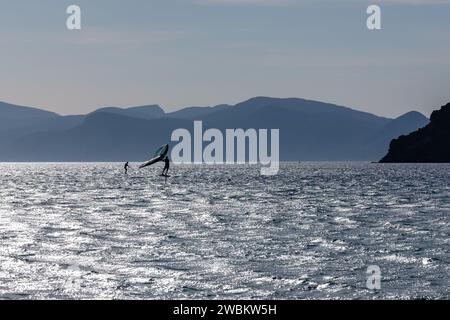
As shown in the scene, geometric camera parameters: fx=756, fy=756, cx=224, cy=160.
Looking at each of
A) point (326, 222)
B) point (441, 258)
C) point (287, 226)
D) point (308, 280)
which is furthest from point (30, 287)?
point (326, 222)

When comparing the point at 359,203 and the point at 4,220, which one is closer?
the point at 4,220

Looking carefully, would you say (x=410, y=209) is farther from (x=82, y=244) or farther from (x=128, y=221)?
(x=82, y=244)

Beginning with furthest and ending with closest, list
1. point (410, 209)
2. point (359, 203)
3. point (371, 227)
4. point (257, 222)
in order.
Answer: point (359, 203)
point (410, 209)
point (257, 222)
point (371, 227)

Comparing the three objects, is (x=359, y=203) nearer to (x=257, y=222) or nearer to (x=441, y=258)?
(x=257, y=222)

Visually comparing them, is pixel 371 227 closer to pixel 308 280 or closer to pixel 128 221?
pixel 128 221

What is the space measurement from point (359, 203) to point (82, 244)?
46102mm

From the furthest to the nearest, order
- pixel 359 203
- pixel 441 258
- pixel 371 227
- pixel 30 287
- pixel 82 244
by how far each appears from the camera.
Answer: pixel 359 203 → pixel 371 227 → pixel 82 244 → pixel 441 258 → pixel 30 287

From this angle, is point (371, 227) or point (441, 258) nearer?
point (441, 258)

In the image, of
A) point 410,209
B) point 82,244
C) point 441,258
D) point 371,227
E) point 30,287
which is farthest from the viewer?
point 410,209

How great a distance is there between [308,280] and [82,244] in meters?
16.3

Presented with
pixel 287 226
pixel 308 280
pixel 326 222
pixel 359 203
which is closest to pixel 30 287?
pixel 308 280
